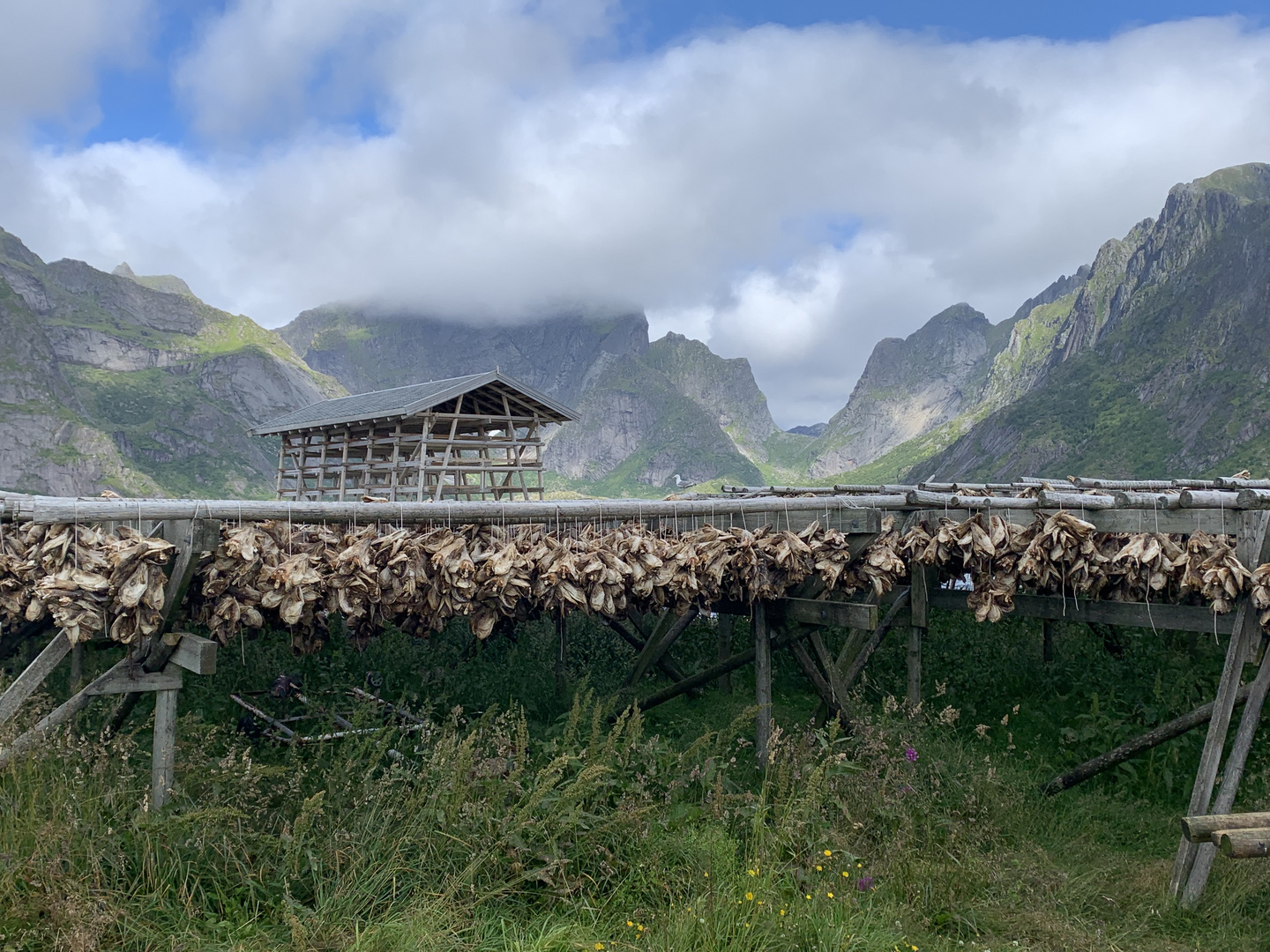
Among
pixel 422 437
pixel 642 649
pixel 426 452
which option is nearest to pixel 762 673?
pixel 642 649

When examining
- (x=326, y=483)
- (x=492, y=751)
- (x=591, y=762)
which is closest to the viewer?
(x=591, y=762)

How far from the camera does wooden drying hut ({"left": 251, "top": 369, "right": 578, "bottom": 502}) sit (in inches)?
754

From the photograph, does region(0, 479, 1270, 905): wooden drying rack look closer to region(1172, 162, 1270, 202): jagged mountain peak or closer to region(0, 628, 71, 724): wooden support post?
region(0, 628, 71, 724): wooden support post

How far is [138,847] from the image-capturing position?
145 inches

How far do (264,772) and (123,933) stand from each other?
80 cm

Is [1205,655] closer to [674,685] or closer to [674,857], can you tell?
[674,685]

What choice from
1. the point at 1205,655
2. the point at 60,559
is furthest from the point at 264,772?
the point at 1205,655

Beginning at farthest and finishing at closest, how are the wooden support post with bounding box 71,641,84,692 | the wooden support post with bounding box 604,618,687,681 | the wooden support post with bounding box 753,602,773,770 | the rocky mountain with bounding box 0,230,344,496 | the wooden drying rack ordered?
the rocky mountain with bounding box 0,230,344,496, the wooden support post with bounding box 604,618,687,681, the wooden support post with bounding box 753,602,773,770, the wooden support post with bounding box 71,641,84,692, the wooden drying rack

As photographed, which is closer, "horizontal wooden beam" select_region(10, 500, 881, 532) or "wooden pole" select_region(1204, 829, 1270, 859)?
"wooden pole" select_region(1204, 829, 1270, 859)

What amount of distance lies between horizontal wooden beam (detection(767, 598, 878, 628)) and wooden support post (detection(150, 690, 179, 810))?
13.4ft

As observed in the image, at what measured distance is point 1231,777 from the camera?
495 centimetres

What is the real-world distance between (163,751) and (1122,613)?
5.93 m

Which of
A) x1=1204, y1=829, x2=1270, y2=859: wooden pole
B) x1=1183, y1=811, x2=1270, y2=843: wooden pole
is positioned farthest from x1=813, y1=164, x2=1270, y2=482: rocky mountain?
x1=1204, y1=829, x2=1270, y2=859: wooden pole

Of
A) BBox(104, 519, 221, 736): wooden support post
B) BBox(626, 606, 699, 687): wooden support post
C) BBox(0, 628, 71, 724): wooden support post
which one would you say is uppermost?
BBox(104, 519, 221, 736): wooden support post
